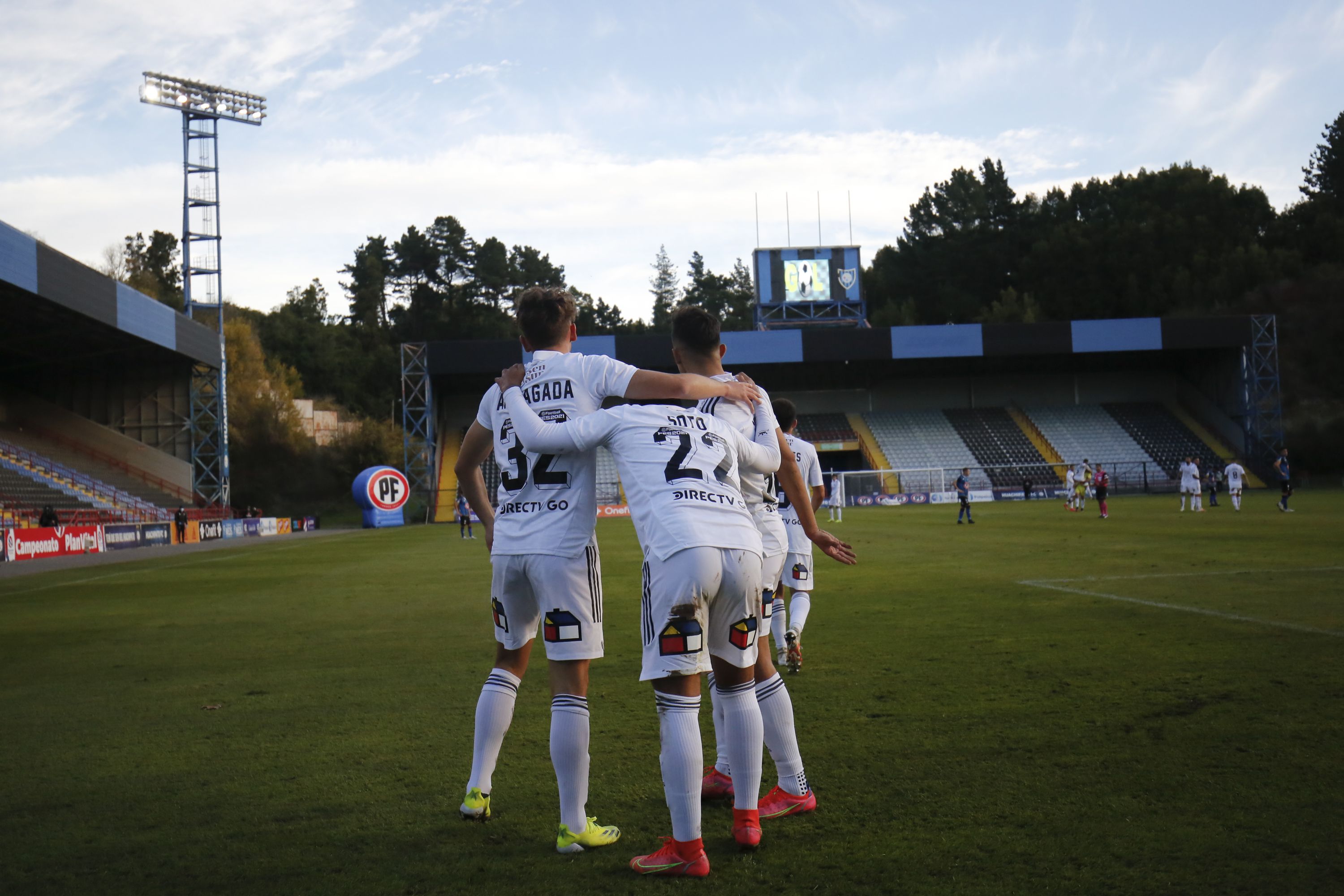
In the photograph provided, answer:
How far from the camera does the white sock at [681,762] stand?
349 centimetres

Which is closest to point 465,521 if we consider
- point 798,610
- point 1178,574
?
point 1178,574

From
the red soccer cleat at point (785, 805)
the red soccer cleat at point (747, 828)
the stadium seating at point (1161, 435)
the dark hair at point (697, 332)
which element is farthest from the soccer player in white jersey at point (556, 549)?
the stadium seating at point (1161, 435)

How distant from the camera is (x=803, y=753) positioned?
4.94 metres

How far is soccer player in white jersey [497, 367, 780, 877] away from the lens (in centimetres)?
352

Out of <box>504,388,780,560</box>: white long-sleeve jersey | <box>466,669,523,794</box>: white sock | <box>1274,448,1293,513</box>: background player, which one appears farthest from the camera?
<box>1274,448,1293,513</box>: background player

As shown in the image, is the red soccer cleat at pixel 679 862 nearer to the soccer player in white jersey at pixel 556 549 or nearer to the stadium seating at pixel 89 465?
the soccer player in white jersey at pixel 556 549

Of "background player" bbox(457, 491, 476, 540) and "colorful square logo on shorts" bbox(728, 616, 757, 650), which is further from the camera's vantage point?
"background player" bbox(457, 491, 476, 540)

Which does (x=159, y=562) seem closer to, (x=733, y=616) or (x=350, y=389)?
(x=733, y=616)

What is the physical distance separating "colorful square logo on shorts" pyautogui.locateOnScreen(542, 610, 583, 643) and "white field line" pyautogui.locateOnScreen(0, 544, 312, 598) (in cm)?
1474

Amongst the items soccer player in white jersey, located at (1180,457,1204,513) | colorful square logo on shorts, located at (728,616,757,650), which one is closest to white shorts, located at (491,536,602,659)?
colorful square logo on shorts, located at (728,616,757,650)

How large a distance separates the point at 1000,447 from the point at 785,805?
50853 mm

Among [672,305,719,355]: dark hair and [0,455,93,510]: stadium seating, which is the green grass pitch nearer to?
[672,305,719,355]: dark hair

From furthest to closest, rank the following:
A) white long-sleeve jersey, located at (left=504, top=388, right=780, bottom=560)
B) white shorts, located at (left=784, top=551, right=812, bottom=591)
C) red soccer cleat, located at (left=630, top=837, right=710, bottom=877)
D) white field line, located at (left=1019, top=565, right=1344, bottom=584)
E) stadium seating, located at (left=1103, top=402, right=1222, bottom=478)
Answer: stadium seating, located at (left=1103, top=402, right=1222, bottom=478)
white field line, located at (left=1019, top=565, right=1344, bottom=584)
white shorts, located at (left=784, top=551, right=812, bottom=591)
white long-sleeve jersey, located at (left=504, top=388, right=780, bottom=560)
red soccer cleat, located at (left=630, top=837, right=710, bottom=877)

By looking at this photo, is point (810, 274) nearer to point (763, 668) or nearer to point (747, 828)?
point (763, 668)
